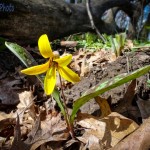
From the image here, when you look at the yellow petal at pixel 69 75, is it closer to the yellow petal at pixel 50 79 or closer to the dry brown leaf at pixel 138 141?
the yellow petal at pixel 50 79

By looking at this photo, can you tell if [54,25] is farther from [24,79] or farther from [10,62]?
[24,79]

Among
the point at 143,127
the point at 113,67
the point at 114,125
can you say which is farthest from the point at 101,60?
the point at 143,127

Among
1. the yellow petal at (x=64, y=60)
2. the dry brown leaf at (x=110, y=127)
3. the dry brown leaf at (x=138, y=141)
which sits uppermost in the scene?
the yellow petal at (x=64, y=60)

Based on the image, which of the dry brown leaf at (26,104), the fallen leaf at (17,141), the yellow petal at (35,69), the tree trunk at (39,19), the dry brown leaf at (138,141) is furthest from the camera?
the tree trunk at (39,19)

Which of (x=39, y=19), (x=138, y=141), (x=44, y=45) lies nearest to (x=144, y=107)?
(x=138, y=141)

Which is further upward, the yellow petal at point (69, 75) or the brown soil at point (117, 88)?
the yellow petal at point (69, 75)

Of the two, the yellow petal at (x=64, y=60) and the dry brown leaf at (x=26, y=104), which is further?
the dry brown leaf at (x=26, y=104)

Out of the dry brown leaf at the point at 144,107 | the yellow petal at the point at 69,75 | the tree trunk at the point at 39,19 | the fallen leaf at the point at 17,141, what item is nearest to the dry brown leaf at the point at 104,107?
the dry brown leaf at the point at 144,107

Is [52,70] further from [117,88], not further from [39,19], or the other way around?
[39,19]
